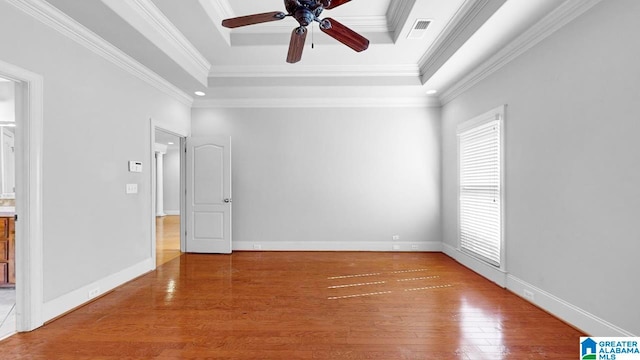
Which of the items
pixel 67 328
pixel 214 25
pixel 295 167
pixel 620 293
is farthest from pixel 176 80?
pixel 620 293

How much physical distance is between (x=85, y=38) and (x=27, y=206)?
1.72 metres

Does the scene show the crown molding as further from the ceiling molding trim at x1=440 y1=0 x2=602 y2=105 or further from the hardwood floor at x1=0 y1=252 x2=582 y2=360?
the ceiling molding trim at x1=440 y1=0 x2=602 y2=105

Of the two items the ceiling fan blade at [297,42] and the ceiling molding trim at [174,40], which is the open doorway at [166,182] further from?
the ceiling fan blade at [297,42]

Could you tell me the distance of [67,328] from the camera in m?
2.42

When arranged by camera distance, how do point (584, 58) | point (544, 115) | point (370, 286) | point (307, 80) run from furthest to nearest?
point (307, 80)
point (370, 286)
point (544, 115)
point (584, 58)

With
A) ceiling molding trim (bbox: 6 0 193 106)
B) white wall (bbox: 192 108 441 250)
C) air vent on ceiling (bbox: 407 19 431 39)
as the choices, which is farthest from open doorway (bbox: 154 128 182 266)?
air vent on ceiling (bbox: 407 19 431 39)

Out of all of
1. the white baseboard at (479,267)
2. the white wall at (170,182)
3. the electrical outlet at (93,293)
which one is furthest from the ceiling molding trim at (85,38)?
the white wall at (170,182)

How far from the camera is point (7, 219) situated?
3.05 metres

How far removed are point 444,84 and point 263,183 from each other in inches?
136

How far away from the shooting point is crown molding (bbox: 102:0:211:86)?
2600 mm

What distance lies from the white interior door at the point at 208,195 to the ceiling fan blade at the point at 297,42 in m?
2.70

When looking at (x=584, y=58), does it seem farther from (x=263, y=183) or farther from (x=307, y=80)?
(x=263, y=183)

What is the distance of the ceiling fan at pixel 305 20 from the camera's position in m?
1.98

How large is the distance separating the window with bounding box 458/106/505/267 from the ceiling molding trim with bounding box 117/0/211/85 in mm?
3968
